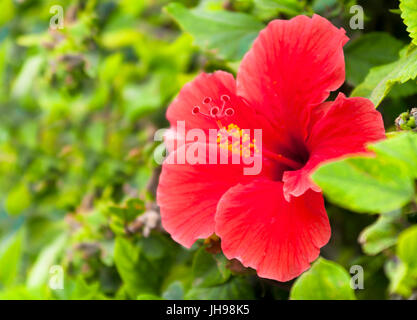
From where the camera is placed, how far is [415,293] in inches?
24.8

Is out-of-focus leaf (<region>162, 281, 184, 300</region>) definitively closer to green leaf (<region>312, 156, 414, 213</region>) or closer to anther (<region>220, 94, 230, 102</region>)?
anther (<region>220, 94, 230, 102</region>)

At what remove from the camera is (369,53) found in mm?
904

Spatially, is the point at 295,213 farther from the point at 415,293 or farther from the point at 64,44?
the point at 64,44

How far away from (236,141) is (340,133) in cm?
16

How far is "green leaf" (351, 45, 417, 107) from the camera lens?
66cm

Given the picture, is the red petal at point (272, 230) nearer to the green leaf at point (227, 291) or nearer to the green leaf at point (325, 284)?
the green leaf at point (325, 284)

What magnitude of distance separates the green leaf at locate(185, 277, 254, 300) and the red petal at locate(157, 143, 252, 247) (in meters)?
0.18

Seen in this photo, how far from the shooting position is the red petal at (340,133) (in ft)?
2.15

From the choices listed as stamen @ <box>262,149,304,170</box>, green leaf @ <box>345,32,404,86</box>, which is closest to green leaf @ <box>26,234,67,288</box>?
stamen @ <box>262,149,304,170</box>

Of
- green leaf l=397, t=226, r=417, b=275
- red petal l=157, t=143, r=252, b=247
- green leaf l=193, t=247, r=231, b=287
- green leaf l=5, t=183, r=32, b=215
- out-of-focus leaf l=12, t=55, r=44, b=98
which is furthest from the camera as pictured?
green leaf l=5, t=183, r=32, b=215

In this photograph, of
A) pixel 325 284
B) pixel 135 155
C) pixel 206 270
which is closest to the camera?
pixel 325 284

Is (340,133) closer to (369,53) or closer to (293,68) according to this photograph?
(293,68)

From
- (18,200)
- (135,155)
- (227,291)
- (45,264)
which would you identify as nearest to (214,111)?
(227,291)
